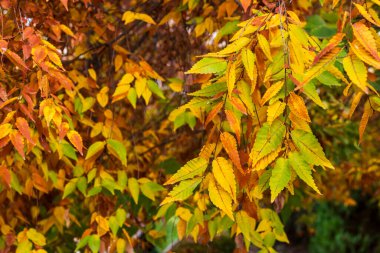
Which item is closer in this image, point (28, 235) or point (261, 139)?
point (261, 139)

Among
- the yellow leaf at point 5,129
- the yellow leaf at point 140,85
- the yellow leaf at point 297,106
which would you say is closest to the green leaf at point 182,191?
the yellow leaf at point 297,106

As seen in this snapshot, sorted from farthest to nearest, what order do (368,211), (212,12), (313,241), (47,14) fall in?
(313,241), (368,211), (212,12), (47,14)

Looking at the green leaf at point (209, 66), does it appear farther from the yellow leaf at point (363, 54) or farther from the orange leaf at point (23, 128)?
the orange leaf at point (23, 128)

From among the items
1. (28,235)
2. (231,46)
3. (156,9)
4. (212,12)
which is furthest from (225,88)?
(156,9)

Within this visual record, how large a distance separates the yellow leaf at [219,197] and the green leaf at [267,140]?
0.14 meters

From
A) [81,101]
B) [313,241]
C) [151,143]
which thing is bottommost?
[313,241]

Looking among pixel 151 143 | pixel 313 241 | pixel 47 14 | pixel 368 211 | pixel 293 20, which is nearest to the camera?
pixel 293 20

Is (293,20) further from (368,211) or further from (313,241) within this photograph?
(313,241)

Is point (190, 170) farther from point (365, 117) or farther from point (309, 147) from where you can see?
point (365, 117)

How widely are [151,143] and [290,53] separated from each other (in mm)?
2644

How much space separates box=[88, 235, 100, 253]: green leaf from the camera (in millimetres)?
2545

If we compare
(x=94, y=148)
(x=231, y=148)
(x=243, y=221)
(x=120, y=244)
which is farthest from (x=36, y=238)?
(x=231, y=148)

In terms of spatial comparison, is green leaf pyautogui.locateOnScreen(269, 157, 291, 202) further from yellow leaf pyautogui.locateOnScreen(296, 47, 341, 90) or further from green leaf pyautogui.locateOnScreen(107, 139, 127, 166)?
green leaf pyautogui.locateOnScreen(107, 139, 127, 166)

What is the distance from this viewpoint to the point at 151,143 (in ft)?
13.9
